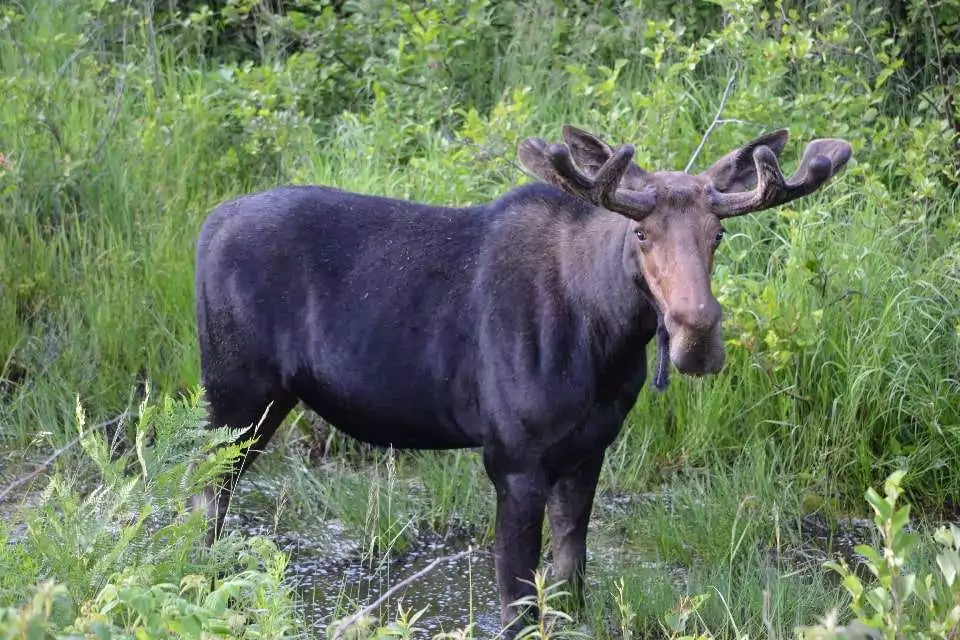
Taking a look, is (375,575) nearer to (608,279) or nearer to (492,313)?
(492,313)

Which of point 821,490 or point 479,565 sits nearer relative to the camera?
point 479,565

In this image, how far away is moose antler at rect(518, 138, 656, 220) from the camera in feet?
13.6

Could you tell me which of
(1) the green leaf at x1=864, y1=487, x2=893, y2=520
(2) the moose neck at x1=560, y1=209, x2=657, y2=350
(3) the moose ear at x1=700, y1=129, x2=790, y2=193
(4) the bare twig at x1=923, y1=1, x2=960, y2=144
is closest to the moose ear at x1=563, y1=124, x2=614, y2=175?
(2) the moose neck at x1=560, y1=209, x2=657, y2=350

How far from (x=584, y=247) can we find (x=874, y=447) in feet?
6.54

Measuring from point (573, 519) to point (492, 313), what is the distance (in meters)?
0.77

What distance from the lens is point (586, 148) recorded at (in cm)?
470

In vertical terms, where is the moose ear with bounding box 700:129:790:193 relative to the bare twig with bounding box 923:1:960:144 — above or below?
above

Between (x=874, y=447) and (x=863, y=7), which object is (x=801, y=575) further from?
(x=863, y=7)

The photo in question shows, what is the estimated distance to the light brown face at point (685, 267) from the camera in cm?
407

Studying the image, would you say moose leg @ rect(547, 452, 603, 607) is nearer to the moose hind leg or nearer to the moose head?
the moose head

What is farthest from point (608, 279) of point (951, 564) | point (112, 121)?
point (112, 121)

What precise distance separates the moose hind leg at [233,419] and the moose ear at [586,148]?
53.8 inches

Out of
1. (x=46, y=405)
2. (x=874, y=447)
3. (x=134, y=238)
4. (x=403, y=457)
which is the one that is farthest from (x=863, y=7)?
(x=46, y=405)

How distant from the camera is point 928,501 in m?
5.89
